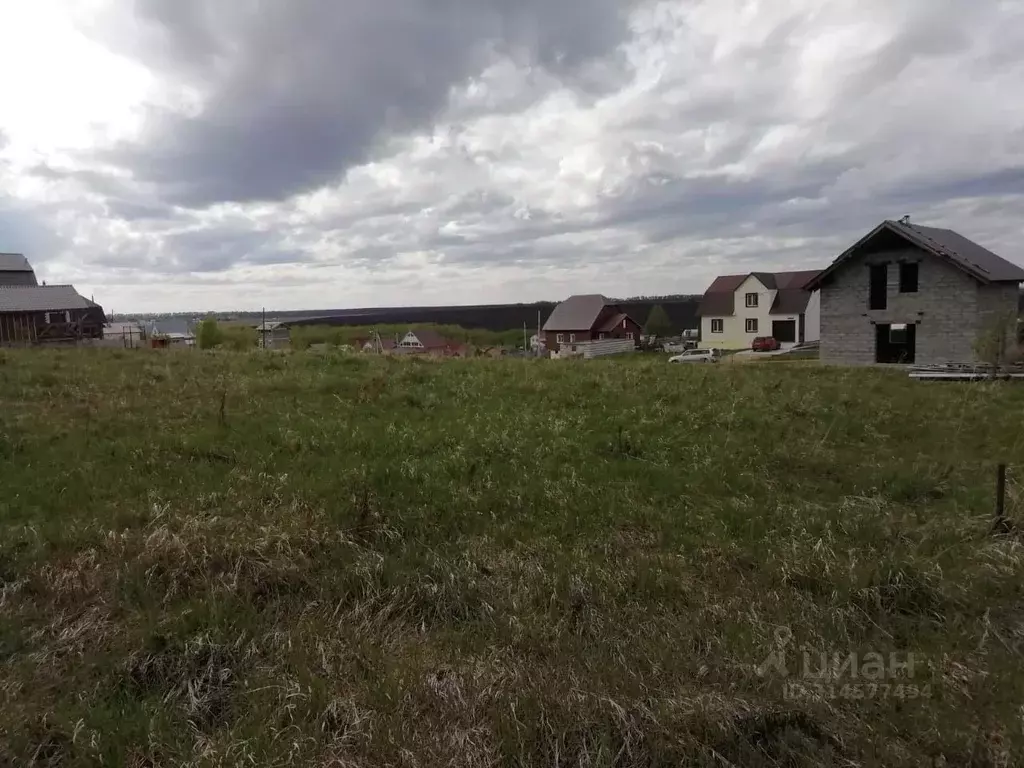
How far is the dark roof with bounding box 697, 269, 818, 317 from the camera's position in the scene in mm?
54250

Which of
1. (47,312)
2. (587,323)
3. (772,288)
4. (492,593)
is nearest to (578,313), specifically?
(587,323)

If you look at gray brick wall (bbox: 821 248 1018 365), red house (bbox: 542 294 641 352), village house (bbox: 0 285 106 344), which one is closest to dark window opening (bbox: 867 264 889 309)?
gray brick wall (bbox: 821 248 1018 365)

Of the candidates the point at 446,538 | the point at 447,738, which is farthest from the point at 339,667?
the point at 446,538

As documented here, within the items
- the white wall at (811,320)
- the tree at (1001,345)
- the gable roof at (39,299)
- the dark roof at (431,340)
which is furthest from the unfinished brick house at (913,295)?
the gable roof at (39,299)

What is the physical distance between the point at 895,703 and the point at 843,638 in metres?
0.76

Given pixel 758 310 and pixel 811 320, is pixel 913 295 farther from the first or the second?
pixel 758 310

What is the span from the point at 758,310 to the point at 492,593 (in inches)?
2185

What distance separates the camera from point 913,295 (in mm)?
27141

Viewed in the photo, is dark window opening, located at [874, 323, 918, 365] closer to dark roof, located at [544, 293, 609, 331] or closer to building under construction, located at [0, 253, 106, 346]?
dark roof, located at [544, 293, 609, 331]

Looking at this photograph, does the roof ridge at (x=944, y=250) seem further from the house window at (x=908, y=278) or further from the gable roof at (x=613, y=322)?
the gable roof at (x=613, y=322)

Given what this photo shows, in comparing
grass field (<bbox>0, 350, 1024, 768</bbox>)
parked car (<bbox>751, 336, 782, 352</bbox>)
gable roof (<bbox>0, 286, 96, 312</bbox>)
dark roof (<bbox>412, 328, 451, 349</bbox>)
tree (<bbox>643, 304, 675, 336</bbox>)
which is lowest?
grass field (<bbox>0, 350, 1024, 768</bbox>)

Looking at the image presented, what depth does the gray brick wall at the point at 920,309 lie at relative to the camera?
2559 cm

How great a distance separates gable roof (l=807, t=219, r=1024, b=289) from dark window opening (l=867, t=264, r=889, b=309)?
1354 millimetres

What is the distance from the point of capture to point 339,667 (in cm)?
439
